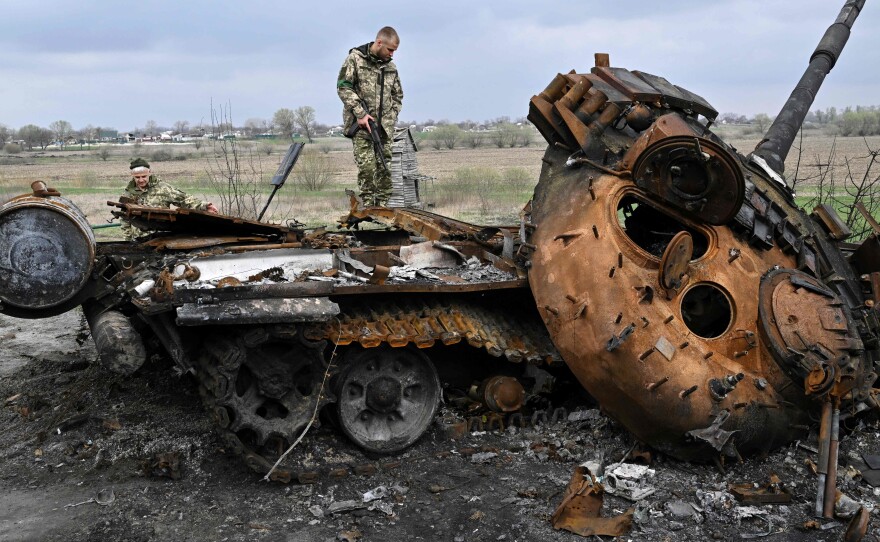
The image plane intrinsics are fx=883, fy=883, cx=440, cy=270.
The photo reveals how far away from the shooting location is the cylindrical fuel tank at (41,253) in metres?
5.98

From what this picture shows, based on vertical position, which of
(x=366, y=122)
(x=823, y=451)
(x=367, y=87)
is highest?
(x=367, y=87)

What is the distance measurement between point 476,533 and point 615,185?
2.88 meters

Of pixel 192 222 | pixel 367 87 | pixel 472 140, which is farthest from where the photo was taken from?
pixel 472 140

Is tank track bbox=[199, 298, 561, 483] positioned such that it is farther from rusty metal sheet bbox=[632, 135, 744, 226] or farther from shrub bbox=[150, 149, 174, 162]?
shrub bbox=[150, 149, 174, 162]

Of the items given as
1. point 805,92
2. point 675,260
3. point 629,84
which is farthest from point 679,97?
point 805,92

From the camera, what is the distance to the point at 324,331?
637cm

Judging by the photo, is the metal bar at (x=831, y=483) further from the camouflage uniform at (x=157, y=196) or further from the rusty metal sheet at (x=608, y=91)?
the camouflage uniform at (x=157, y=196)

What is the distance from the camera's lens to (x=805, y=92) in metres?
9.28

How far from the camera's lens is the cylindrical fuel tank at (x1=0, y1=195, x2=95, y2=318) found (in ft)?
19.6

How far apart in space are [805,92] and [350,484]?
20.9 ft

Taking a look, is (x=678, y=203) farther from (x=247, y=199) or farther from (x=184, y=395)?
(x=247, y=199)

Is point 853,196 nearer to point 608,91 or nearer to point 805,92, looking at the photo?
point 805,92

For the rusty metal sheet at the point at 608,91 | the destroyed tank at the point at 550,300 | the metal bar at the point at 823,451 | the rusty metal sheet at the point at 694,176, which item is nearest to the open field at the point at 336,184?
the rusty metal sheet at the point at 608,91

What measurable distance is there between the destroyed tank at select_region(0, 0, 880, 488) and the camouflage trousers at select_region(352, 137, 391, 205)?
235 cm
